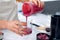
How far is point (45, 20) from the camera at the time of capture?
91cm

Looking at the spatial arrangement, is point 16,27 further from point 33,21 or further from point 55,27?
point 55,27

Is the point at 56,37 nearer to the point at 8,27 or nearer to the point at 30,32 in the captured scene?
the point at 30,32

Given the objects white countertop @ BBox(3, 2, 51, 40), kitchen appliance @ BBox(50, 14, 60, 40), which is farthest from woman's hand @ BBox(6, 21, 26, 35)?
kitchen appliance @ BBox(50, 14, 60, 40)

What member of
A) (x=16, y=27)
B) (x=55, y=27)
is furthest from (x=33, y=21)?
(x=55, y=27)

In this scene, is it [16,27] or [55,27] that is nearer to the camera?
[55,27]

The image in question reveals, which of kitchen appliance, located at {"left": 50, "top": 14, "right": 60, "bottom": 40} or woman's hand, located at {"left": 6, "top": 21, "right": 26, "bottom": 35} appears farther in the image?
woman's hand, located at {"left": 6, "top": 21, "right": 26, "bottom": 35}

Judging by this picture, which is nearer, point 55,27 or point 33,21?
point 55,27

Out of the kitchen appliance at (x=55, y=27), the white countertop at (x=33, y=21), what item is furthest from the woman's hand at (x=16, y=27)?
the kitchen appliance at (x=55, y=27)

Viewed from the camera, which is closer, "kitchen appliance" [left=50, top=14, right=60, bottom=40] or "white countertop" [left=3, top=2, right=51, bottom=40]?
"kitchen appliance" [left=50, top=14, right=60, bottom=40]

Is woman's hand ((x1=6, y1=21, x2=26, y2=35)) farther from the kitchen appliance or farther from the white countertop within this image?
the kitchen appliance

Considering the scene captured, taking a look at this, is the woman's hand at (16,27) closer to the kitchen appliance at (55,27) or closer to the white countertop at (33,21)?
the white countertop at (33,21)

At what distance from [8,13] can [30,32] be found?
285 mm

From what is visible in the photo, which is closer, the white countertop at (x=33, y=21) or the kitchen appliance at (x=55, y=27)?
the kitchen appliance at (x=55, y=27)

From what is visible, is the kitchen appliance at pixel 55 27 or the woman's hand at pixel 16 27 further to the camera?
the woman's hand at pixel 16 27
